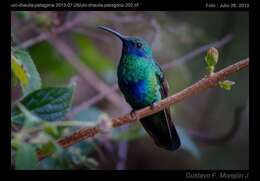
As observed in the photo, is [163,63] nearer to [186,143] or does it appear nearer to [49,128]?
[186,143]

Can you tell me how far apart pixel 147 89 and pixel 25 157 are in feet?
2.61

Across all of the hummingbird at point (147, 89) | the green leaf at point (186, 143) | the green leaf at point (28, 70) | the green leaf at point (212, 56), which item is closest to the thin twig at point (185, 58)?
the hummingbird at point (147, 89)

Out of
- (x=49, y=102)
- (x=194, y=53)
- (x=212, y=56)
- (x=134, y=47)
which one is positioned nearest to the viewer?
(x=212, y=56)

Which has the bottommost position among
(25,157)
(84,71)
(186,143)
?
(186,143)

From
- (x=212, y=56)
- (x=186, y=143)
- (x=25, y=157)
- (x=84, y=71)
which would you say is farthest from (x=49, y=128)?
A: (x=84, y=71)

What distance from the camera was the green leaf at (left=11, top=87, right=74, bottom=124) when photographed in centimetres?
137

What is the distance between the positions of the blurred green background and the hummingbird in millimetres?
121

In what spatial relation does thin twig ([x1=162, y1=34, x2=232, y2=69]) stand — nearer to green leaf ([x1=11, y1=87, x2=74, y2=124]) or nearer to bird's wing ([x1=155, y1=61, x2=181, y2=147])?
bird's wing ([x1=155, y1=61, x2=181, y2=147])

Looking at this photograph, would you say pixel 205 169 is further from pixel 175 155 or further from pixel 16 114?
pixel 16 114

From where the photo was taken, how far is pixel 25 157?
3.54 ft

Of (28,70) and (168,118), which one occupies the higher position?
(28,70)

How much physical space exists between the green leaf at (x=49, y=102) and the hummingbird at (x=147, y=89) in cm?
47
